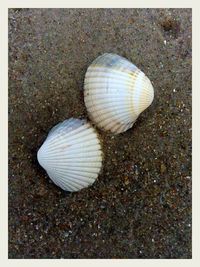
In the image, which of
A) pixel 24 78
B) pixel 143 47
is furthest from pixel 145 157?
pixel 24 78

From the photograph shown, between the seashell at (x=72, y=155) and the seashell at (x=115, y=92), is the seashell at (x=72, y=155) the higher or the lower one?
the lower one

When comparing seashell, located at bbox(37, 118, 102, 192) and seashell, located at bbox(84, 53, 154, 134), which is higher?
seashell, located at bbox(84, 53, 154, 134)

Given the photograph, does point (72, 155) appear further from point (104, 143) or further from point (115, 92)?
point (115, 92)

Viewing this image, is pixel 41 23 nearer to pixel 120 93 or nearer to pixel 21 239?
pixel 120 93

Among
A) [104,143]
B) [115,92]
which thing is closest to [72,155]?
[104,143]
